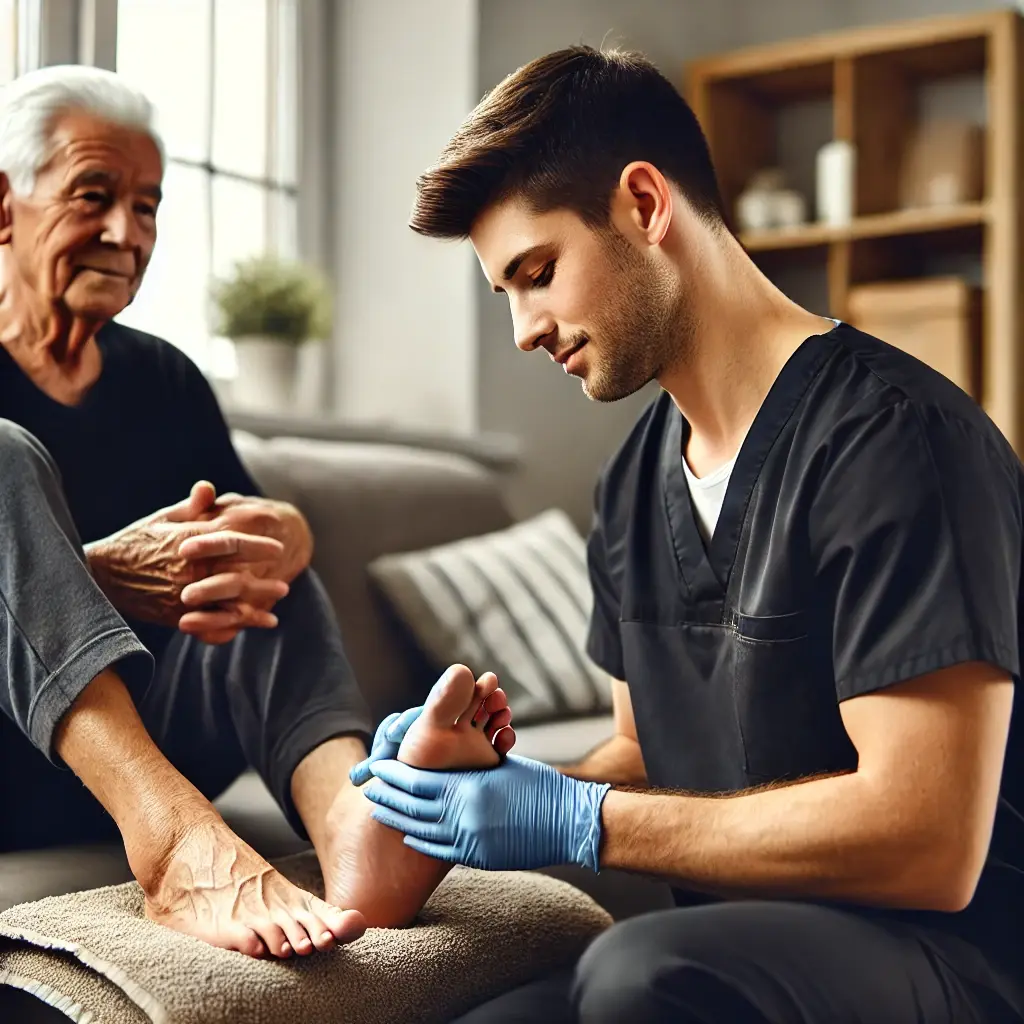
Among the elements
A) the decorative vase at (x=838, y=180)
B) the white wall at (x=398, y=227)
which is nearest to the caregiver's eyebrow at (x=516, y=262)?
the white wall at (x=398, y=227)

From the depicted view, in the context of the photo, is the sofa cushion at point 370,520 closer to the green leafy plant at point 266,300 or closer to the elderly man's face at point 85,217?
the green leafy plant at point 266,300

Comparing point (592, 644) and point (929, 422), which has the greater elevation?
point (929, 422)

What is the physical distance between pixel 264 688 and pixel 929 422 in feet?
1.52

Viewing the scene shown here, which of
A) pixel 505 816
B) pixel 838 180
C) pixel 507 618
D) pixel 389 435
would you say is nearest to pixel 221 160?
pixel 389 435

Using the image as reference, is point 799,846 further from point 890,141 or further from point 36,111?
→ point 890,141

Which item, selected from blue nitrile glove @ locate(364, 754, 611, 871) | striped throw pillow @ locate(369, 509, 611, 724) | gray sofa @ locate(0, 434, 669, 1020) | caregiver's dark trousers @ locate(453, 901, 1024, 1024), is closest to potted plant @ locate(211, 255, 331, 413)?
gray sofa @ locate(0, 434, 669, 1020)

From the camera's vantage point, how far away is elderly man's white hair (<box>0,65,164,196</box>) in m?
0.83

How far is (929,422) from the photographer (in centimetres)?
Result: 65

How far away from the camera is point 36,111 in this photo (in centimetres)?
83

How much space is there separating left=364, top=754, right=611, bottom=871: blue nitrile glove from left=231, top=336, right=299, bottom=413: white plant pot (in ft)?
3.13

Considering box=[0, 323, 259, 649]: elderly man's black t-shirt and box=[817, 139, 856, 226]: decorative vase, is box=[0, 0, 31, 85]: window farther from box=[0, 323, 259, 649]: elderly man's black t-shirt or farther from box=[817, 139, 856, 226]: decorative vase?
box=[817, 139, 856, 226]: decorative vase

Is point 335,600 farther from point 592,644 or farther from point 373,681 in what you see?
point 592,644

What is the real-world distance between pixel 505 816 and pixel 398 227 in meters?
1.12

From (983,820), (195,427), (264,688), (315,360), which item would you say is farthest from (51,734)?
(315,360)
